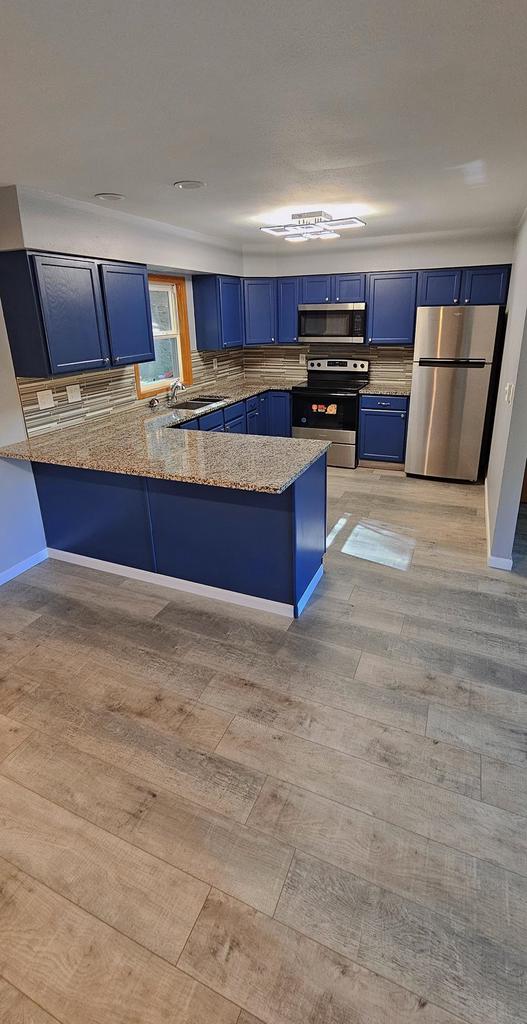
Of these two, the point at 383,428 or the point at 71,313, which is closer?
the point at 71,313

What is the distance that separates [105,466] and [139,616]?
91cm

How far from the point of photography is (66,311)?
3.20 m

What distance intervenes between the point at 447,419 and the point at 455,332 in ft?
2.64

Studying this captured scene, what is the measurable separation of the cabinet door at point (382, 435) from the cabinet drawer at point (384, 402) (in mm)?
49

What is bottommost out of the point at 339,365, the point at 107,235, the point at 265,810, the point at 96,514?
the point at 265,810

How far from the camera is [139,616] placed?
3.04 meters

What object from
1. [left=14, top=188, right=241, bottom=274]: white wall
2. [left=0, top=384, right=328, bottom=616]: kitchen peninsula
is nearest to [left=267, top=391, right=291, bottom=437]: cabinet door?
[left=14, top=188, right=241, bottom=274]: white wall

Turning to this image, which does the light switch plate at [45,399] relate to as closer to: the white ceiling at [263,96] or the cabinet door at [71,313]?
the cabinet door at [71,313]

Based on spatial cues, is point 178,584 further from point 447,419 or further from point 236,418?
point 447,419

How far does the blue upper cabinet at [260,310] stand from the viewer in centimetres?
575

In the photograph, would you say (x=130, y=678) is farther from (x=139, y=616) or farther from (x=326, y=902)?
(x=326, y=902)

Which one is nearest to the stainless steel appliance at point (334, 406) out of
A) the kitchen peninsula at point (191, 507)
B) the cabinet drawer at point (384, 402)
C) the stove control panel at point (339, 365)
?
the stove control panel at point (339, 365)

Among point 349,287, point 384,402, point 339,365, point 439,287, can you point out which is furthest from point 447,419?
point 349,287

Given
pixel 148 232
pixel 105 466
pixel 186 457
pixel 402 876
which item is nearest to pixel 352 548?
pixel 186 457
